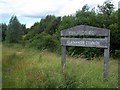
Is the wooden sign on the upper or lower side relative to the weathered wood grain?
lower

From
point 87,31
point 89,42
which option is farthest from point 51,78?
point 87,31

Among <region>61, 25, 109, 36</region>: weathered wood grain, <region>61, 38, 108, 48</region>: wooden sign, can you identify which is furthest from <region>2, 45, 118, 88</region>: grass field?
<region>61, 25, 109, 36</region>: weathered wood grain

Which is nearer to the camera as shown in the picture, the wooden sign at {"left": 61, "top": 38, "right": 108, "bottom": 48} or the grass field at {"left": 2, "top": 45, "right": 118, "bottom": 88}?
the grass field at {"left": 2, "top": 45, "right": 118, "bottom": 88}

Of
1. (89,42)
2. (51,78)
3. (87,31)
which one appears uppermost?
(87,31)

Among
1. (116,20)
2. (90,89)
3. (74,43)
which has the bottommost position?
(90,89)

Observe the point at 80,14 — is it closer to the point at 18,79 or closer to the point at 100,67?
the point at 100,67

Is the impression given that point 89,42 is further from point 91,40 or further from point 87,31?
point 87,31

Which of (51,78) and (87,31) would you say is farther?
(87,31)

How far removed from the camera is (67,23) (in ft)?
74.0

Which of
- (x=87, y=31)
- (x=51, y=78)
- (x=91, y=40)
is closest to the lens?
(x=51, y=78)

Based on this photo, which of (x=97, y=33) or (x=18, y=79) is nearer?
(x=18, y=79)

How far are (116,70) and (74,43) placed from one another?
5.79 ft

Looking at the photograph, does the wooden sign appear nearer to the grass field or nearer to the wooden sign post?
the wooden sign post

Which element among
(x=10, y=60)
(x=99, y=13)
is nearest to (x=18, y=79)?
(x=10, y=60)
